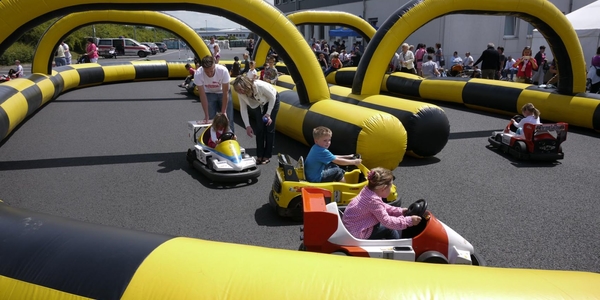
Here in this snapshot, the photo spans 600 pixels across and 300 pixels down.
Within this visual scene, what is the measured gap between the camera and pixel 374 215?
3844mm

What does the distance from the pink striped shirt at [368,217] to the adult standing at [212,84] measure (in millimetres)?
3871

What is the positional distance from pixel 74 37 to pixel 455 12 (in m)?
41.7

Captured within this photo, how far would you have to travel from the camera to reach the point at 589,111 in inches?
366

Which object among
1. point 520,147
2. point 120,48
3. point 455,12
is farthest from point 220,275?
point 120,48

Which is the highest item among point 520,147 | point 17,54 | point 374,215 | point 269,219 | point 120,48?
point 120,48

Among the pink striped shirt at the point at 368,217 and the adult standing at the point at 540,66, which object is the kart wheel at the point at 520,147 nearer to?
the pink striped shirt at the point at 368,217

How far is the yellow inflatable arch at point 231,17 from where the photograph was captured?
281 inches

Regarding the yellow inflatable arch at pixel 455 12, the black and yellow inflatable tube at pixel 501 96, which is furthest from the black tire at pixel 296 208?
the black and yellow inflatable tube at pixel 501 96

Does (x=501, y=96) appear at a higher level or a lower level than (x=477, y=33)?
lower

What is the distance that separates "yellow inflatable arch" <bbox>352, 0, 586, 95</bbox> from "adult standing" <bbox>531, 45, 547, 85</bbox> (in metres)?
5.54

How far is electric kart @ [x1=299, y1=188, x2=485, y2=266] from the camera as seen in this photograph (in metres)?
3.76

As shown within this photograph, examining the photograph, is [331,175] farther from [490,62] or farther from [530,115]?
[490,62]

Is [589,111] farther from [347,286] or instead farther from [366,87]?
[347,286]

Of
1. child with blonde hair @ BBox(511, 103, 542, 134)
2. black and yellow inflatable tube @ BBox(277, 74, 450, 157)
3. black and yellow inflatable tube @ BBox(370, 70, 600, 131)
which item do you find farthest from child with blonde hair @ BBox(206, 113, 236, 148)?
black and yellow inflatable tube @ BBox(370, 70, 600, 131)
